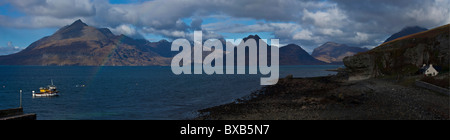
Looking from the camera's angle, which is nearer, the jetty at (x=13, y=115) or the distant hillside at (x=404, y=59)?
the jetty at (x=13, y=115)

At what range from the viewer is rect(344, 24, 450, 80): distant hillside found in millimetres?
67375

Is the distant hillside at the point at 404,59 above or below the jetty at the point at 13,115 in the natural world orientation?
above

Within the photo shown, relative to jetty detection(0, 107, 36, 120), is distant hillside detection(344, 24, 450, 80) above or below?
above

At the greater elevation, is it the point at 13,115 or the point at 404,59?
the point at 404,59

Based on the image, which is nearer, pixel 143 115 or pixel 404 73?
pixel 143 115

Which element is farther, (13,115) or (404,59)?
(404,59)

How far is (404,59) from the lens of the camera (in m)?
71.8

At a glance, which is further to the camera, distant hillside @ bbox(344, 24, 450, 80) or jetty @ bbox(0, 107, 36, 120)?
distant hillside @ bbox(344, 24, 450, 80)

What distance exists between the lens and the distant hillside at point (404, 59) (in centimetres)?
6738
